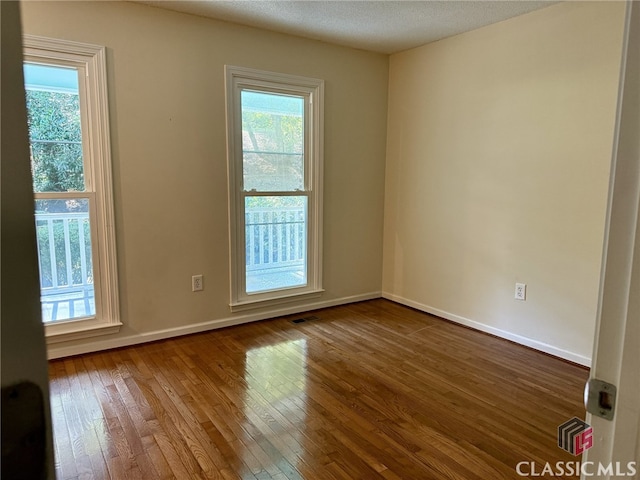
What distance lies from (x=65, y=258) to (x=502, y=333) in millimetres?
3325

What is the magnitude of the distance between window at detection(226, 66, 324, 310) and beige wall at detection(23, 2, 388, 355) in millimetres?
104

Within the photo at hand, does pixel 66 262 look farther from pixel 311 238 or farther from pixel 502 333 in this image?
pixel 502 333

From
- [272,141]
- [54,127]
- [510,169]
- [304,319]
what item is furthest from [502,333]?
[54,127]

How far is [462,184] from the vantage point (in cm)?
357

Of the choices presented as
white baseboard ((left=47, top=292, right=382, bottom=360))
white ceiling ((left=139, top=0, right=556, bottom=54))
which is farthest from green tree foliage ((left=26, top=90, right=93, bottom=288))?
white ceiling ((left=139, top=0, right=556, bottom=54))

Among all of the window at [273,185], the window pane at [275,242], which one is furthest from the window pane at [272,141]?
the window pane at [275,242]

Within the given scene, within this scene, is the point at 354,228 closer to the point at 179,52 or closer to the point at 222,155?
the point at 222,155

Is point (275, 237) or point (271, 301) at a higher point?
point (275, 237)

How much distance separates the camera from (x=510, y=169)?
3195 mm

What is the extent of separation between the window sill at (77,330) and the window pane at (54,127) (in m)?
0.93

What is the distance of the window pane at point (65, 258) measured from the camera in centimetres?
284

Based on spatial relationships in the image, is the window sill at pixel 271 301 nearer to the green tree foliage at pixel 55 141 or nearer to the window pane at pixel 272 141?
the window pane at pixel 272 141

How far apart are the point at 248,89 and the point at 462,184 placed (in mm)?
1962

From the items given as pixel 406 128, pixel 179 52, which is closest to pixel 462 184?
pixel 406 128
